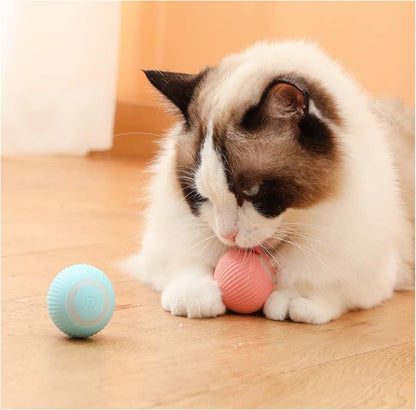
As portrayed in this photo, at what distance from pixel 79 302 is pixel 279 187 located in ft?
1.48

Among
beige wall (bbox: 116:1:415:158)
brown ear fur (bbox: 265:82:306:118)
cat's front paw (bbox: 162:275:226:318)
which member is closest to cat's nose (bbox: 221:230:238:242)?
cat's front paw (bbox: 162:275:226:318)

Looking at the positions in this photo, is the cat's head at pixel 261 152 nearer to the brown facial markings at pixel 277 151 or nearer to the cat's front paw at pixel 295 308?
the brown facial markings at pixel 277 151

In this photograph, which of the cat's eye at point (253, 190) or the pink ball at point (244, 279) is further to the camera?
the pink ball at point (244, 279)

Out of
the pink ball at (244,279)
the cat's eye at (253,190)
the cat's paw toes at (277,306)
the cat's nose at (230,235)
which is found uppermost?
the cat's eye at (253,190)

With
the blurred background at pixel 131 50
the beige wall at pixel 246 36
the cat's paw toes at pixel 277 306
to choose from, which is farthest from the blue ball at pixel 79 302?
the blurred background at pixel 131 50

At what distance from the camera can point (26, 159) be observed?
12.8 feet

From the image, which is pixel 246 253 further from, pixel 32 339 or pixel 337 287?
pixel 32 339

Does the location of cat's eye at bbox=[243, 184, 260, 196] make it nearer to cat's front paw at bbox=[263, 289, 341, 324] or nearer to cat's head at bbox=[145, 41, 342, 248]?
cat's head at bbox=[145, 41, 342, 248]

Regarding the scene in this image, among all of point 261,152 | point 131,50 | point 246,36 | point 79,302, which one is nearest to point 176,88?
point 261,152

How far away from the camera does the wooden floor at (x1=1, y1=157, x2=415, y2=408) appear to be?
1.20 m

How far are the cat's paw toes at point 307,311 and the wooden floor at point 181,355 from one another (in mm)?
29

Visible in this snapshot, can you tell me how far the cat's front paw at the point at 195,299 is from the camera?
63.9 inches

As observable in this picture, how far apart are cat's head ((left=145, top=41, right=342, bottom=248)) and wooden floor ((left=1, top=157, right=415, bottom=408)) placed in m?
0.23

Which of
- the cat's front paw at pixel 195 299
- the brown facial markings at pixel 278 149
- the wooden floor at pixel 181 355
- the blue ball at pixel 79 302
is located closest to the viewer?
the wooden floor at pixel 181 355
